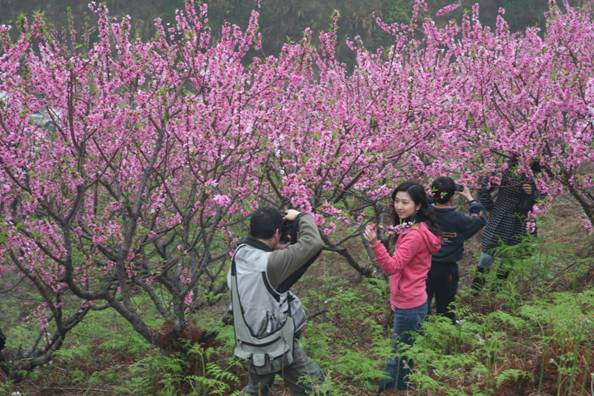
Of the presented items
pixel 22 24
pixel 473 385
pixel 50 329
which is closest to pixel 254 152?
pixel 22 24

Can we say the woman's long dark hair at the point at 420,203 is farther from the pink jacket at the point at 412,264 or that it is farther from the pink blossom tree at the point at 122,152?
the pink blossom tree at the point at 122,152

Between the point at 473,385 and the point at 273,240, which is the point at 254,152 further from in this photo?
the point at 473,385

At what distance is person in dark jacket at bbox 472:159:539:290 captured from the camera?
19.9 feet

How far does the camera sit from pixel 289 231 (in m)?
3.66

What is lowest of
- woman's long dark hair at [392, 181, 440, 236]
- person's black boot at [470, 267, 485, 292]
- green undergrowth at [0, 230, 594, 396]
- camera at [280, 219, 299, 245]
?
green undergrowth at [0, 230, 594, 396]

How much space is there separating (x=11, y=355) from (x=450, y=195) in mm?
4775

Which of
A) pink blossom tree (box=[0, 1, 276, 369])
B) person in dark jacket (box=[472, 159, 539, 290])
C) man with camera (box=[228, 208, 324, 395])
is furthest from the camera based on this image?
person in dark jacket (box=[472, 159, 539, 290])

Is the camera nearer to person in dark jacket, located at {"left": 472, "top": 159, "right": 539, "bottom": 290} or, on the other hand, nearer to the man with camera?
the man with camera

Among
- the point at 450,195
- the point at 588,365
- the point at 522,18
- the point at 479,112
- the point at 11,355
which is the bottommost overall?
the point at 11,355

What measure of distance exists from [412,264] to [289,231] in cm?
113

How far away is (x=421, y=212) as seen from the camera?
4227 millimetres

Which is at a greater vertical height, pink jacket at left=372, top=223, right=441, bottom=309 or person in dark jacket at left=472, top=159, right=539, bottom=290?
person in dark jacket at left=472, top=159, right=539, bottom=290

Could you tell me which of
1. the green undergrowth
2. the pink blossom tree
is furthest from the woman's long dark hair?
the pink blossom tree

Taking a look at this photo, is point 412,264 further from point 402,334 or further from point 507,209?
point 507,209
